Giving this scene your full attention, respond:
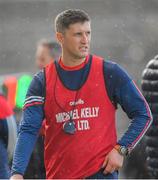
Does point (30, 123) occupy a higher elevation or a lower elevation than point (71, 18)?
lower

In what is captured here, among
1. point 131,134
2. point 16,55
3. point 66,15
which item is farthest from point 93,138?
point 16,55

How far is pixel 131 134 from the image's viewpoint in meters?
7.46

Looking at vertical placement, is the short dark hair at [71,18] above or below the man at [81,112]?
above

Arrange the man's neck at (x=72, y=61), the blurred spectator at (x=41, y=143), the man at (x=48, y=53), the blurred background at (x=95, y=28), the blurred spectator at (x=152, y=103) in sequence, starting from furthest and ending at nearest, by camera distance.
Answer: the blurred background at (x=95, y=28)
the man at (x=48, y=53)
the blurred spectator at (x=41, y=143)
the blurred spectator at (x=152, y=103)
the man's neck at (x=72, y=61)

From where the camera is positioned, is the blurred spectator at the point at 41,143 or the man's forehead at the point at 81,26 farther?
the blurred spectator at the point at 41,143

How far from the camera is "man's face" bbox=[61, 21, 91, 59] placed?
7598mm

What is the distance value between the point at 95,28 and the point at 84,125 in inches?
540

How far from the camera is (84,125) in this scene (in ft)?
24.8

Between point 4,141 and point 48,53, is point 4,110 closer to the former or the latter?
point 4,141

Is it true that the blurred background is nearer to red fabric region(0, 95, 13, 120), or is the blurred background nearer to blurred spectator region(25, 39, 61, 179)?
blurred spectator region(25, 39, 61, 179)

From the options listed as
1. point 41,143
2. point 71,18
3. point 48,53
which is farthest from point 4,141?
point 71,18

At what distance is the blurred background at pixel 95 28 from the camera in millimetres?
20438

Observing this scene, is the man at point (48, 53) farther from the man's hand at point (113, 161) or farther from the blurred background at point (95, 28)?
the blurred background at point (95, 28)

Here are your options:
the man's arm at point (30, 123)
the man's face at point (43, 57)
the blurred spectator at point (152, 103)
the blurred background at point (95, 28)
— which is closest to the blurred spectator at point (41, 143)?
the man's face at point (43, 57)
